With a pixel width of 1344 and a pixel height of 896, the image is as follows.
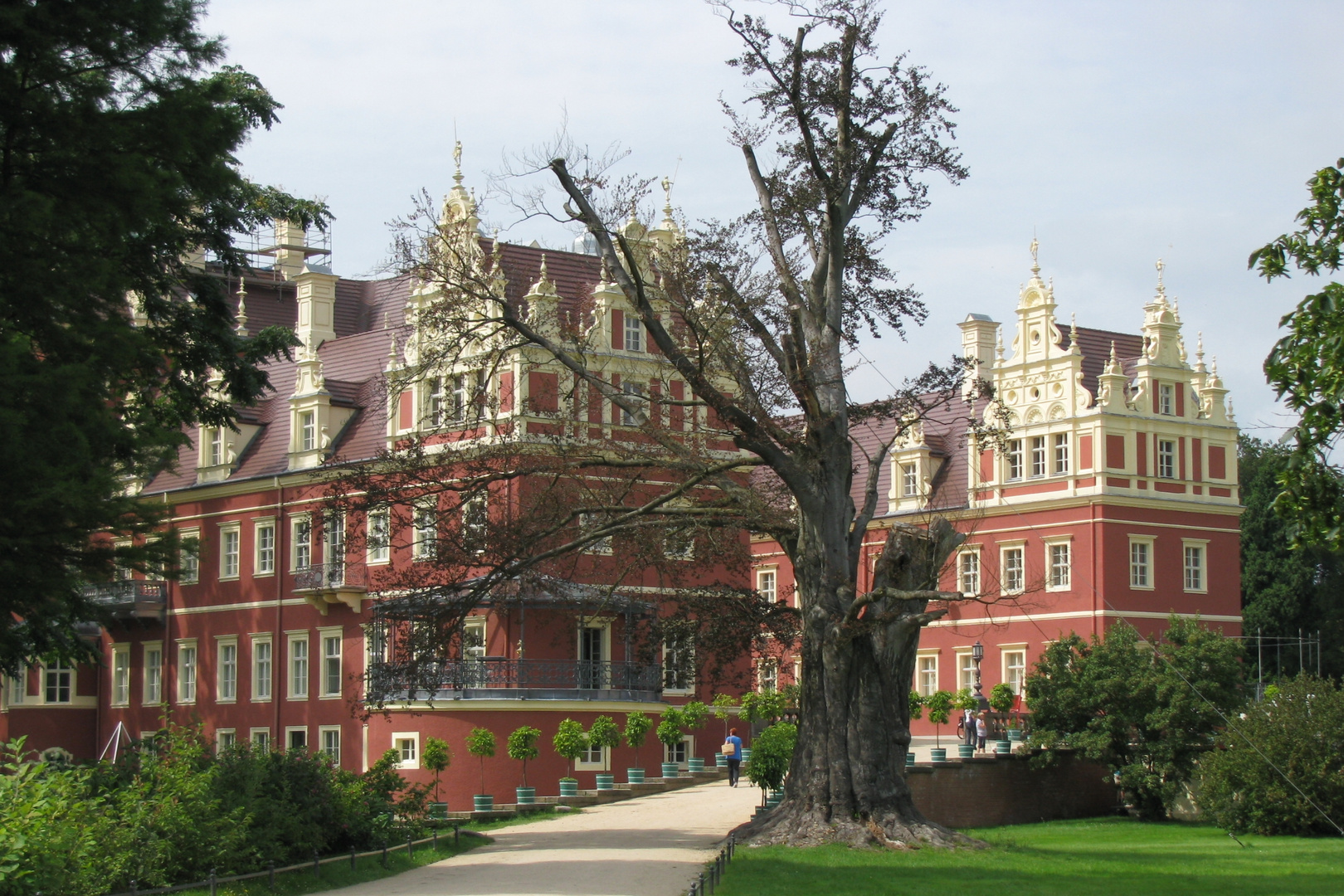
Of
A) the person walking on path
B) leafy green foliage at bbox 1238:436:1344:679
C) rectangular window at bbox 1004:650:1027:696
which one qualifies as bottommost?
the person walking on path

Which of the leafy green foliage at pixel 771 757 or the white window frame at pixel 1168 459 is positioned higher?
the white window frame at pixel 1168 459

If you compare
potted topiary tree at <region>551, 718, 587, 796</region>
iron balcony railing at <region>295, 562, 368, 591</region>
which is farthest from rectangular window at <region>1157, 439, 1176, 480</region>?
iron balcony railing at <region>295, 562, 368, 591</region>

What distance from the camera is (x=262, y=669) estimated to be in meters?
44.3

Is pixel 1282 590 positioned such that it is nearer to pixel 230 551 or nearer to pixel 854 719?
pixel 230 551

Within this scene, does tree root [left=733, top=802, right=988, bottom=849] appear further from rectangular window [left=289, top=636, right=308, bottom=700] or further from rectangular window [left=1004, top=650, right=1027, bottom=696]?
rectangular window [left=1004, top=650, right=1027, bottom=696]

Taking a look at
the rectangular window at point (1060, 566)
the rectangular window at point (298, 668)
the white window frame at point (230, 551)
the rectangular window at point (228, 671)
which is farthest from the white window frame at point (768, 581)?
the rectangular window at point (228, 671)

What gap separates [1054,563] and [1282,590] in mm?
18304

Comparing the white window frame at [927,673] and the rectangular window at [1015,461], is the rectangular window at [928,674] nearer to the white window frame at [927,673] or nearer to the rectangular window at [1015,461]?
the white window frame at [927,673]

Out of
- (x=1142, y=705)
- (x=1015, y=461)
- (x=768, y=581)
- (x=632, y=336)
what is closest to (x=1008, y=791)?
(x=1142, y=705)

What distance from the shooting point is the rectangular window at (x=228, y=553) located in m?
45.5

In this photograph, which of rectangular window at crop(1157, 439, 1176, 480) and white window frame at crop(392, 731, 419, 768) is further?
rectangular window at crop(1157, 439, 1176, 480)

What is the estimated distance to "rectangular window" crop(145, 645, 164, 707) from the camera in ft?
153

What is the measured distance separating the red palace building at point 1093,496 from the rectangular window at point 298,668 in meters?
13.6

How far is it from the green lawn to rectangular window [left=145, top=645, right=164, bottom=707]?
29.4m
